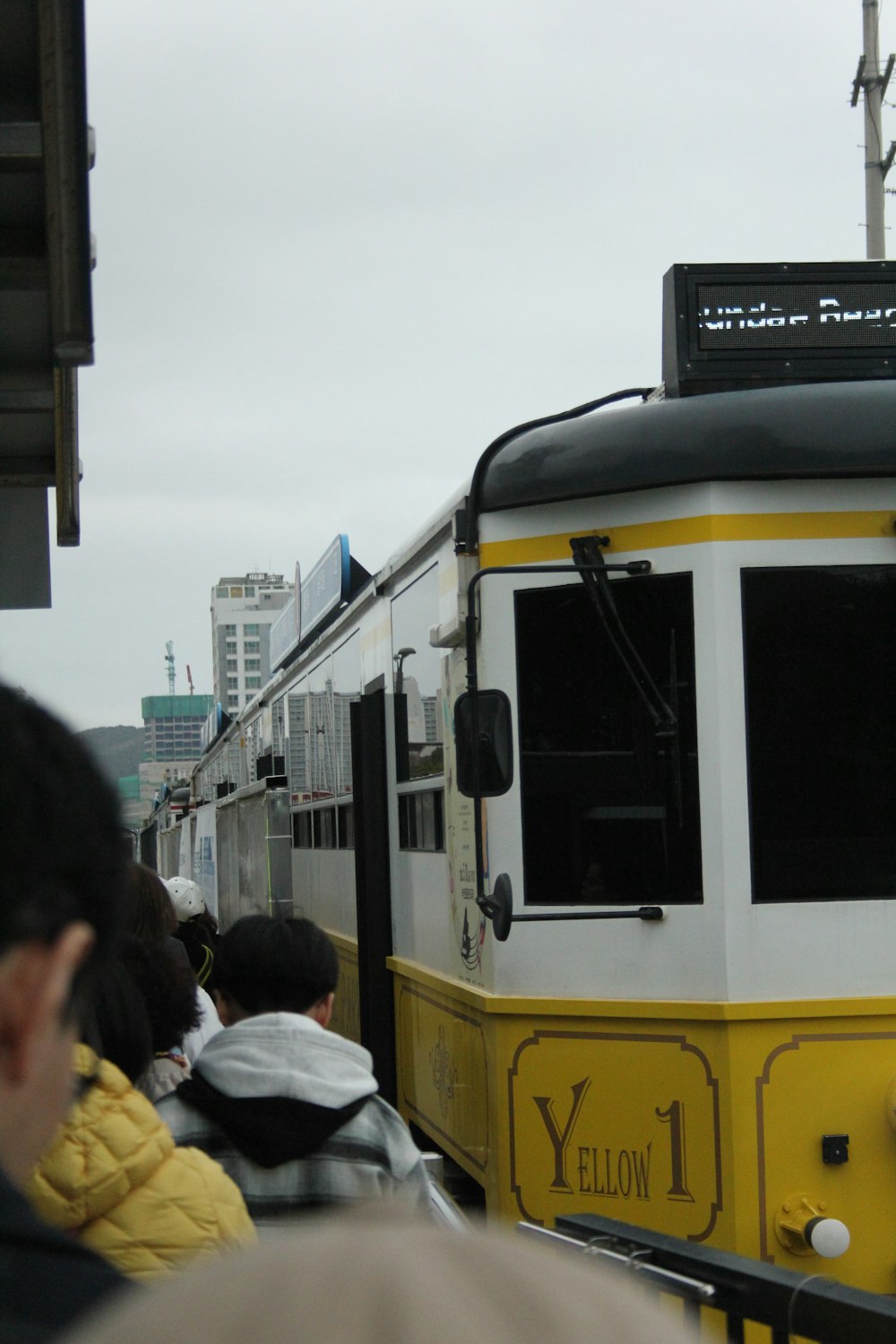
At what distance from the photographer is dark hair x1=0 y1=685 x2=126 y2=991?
0.95m

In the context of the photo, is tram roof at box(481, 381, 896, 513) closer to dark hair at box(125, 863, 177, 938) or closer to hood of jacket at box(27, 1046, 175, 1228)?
dark hair at box(125, 863, 177, 938)

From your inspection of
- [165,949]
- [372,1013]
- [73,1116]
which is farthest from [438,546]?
→ [73,1116]

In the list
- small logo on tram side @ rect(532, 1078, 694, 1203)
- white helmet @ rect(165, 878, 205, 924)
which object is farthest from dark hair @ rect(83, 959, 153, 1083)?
white helmet @ rect(165, 878, 205, 924)

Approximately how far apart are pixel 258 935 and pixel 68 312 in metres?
2.17

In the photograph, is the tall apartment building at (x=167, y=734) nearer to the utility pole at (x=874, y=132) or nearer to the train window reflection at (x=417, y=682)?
the utility pole at (x=874, y=132)

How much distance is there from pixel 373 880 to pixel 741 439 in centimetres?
270

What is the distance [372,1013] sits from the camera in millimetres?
6586

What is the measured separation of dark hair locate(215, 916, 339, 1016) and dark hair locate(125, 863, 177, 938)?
4.06ft

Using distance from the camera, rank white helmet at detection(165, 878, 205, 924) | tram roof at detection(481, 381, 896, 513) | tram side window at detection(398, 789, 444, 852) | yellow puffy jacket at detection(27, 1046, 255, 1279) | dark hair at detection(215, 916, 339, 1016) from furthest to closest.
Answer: white helmet at detection(165, 878, 205, 924) → tram side window at detection(398, 789, 444, 852) → tram roof at detection(481, 381, 896, 513) → dark hair at detection(215, 916, 339, 1016) → yellow puffy jacket at detection(27, 1046, 255, 1279)

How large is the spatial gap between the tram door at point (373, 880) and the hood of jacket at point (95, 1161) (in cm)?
448

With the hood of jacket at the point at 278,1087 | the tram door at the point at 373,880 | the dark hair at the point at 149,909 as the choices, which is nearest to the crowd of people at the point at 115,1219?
the hood of jacket at the point at 278,1087

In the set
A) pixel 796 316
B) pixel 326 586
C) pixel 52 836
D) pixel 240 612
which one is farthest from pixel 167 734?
pixel 52 836

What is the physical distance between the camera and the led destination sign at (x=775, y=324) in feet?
16.1

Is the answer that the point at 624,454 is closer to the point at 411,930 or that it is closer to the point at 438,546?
the point at 438,546
